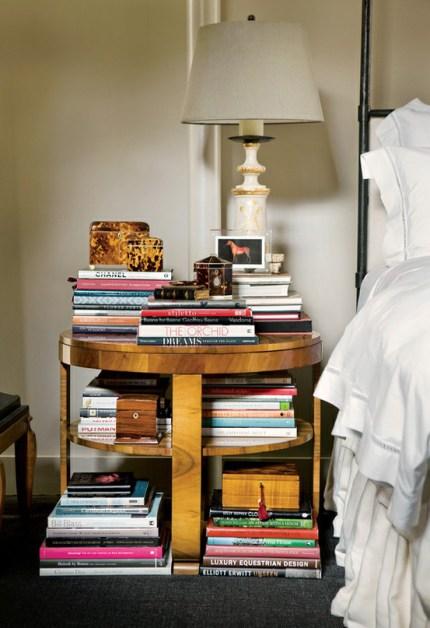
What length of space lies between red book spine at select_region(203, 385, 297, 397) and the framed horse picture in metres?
0.34

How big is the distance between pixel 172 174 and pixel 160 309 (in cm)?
82

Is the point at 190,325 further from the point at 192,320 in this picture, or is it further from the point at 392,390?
the point at 392,390

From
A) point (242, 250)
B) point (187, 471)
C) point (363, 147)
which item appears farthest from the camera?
point (363, 147)

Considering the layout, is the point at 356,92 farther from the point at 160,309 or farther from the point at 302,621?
the point at 302,621

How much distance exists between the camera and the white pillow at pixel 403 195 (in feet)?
7.91

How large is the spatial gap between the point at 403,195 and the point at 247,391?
0.71 m

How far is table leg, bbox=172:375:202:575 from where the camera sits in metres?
2.14

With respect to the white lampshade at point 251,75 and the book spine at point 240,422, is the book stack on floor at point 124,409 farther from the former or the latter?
the white lampshade at point 251,75

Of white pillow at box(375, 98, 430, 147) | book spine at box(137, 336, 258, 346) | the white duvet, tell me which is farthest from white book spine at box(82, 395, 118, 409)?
white pillow at box(375, 98, 430, 147)

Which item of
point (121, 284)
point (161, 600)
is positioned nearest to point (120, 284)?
point (121, 284)

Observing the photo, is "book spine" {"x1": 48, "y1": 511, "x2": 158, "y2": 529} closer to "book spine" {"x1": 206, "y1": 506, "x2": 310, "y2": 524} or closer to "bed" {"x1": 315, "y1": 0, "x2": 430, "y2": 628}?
"book spine" {"x1": 206, "y1": 506, "x2": 310, "y2": 524}

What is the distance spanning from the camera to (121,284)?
Answer: 90.7 inches

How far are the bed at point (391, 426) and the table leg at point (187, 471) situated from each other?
0.32 m

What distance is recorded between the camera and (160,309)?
215cm
